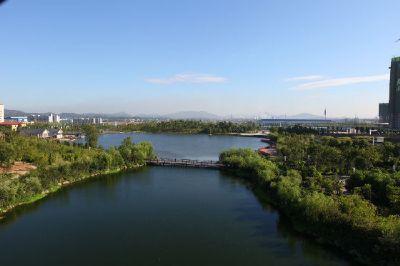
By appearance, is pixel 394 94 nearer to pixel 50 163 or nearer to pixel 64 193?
pixel 50 163

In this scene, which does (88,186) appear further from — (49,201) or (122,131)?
(122,131)

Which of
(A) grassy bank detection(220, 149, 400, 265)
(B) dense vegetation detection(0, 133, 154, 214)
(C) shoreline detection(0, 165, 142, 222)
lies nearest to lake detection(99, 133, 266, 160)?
(B) dense vegetation detection(0, 133, 154, 214)

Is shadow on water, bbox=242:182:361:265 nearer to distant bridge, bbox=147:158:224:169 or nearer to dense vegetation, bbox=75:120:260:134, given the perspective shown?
distant bridge, bbox=147:158:224:169

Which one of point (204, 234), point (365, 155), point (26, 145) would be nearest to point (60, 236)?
point (204, 234)

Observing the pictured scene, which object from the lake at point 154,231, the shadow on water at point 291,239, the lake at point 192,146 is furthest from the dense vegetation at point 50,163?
the shadow on water at point 291,239

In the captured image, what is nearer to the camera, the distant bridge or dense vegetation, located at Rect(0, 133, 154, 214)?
dense vegetation, located at Rect(0, 133, 154, 214)

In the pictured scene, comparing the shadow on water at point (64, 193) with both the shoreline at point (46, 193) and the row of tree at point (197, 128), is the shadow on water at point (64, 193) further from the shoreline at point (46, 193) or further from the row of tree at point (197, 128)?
the row of tree at point (197, 128)
